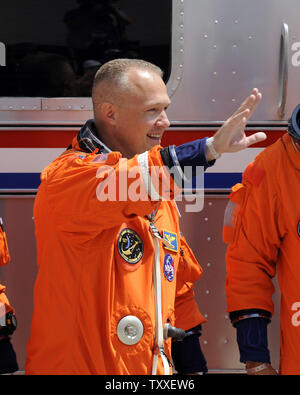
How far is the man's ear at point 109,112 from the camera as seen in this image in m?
Result: 2.30

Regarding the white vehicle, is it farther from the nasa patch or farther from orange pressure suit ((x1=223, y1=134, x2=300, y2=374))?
the nasa patch

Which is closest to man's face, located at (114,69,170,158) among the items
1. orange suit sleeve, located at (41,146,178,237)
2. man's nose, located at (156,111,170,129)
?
man's nose, located at (156,111,170,129)

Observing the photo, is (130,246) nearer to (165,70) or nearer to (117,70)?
(117,70)

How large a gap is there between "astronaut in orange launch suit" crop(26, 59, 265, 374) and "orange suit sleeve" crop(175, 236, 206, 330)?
24 centimetres

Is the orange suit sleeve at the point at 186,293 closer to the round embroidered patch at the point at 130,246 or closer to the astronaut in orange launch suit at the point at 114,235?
the astronaut in orange launch suit at the point at 114,235

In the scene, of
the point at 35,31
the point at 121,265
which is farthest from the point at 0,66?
the point at 121,265

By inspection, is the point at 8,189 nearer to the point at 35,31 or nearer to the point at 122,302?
the point at 35,31

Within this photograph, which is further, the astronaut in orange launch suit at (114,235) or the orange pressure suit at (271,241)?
the orange pressure suit at (271,241)

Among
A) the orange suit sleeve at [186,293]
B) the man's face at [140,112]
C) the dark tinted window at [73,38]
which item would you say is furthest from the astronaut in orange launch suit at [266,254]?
the dark tinted window at [73,38]

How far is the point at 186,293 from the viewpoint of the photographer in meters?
2.68

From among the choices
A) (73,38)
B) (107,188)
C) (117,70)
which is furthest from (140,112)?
(73,38)

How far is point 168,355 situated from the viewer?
232 centimetres

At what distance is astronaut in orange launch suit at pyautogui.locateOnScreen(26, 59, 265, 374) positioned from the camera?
191 cm

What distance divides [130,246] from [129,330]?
0.29 m
